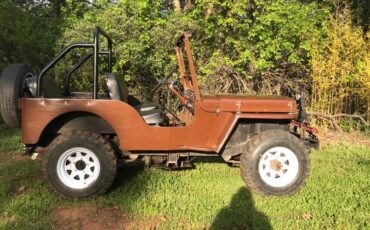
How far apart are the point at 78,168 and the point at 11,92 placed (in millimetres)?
1145

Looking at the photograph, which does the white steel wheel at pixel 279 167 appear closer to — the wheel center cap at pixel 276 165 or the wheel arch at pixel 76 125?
the wheel center cap at pixel 276 165

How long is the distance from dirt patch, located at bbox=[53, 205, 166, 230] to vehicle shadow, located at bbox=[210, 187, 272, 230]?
23.7 inches

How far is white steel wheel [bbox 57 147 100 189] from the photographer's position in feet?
14.7

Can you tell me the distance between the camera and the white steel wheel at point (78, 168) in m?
4.47

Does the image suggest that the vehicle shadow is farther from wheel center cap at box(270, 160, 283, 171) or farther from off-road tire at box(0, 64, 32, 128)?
off-road tire at box(0, 64, 32, 128)

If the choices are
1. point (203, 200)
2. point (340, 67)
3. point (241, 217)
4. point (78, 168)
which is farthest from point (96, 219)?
point (340, 67)

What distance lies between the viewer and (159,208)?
13.8 ft

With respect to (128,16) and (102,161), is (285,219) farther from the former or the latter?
(128,16)

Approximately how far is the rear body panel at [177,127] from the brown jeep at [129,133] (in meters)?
0.01

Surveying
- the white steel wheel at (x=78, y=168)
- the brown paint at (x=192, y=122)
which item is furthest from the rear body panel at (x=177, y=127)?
the white steel wheel at (x=78, y=168)

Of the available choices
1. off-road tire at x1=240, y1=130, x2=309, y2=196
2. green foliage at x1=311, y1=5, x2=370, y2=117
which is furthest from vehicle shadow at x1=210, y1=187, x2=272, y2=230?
green foliage at x1=311, y1=5, x2=370, y2=117

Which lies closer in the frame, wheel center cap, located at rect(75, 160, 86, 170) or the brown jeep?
the brown jeep

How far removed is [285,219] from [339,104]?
5667 millimetres

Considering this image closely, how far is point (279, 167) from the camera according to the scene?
465 cm
